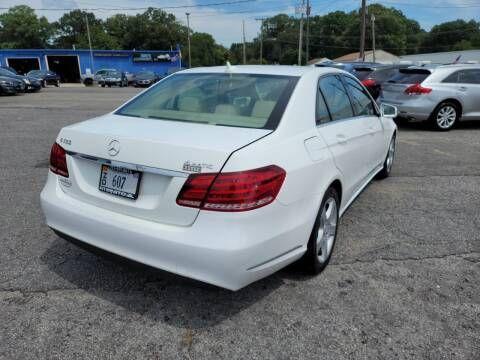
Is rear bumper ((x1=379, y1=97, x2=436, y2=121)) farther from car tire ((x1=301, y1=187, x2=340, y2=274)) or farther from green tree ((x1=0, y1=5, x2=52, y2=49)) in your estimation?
green tree ((x1=0, y1=5, x2=52, y2=49))

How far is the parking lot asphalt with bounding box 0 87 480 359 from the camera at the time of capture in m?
2.34

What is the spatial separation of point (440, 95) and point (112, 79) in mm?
33834

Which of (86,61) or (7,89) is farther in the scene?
(86,61)

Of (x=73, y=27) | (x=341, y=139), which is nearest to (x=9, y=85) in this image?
(x=341, y=139)

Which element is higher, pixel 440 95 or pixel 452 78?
pixel 452 78

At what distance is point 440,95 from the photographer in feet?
31.1

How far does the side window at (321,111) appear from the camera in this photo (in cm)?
300

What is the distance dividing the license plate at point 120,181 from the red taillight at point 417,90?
8796 mm

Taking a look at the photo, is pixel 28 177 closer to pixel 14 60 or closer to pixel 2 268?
pixel 2 268

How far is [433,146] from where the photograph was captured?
8109 millimetres

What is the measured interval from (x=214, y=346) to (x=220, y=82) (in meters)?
2.01

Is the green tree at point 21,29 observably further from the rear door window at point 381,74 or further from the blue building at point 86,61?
the rear door window at point 381,74

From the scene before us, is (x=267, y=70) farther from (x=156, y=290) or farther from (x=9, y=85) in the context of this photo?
(x=9, y=85)

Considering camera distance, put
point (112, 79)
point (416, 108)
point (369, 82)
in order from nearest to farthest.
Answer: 1. point (416, 108)
2. point (369, 82)
3. point (112, 79)
